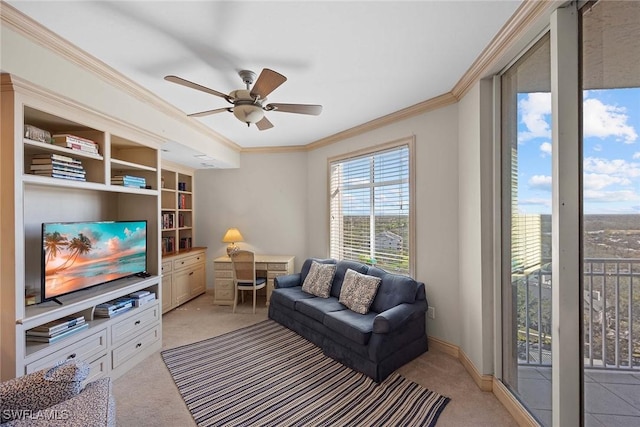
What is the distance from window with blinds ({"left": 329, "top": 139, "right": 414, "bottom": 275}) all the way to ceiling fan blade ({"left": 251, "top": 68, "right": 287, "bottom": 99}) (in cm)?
187

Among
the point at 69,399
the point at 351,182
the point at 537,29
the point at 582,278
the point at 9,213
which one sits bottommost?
the point at 69,399

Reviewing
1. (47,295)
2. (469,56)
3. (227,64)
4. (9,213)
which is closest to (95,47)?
(227,64)

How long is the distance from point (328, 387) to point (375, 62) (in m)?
2.72

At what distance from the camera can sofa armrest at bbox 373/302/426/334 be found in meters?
2.36

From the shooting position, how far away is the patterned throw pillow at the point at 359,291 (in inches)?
115

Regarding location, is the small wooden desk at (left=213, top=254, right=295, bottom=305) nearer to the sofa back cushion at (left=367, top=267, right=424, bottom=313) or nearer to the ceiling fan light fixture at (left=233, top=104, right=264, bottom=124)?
the sofa back cushion at (left=367, top=267, right=424, bottom=313)

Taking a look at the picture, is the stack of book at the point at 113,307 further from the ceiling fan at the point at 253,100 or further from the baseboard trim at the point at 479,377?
the baseboard trim at the point at 479,377

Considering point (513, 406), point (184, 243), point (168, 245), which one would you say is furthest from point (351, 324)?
point (184, 243)

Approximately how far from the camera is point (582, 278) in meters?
1.49

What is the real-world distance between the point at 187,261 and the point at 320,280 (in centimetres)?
239

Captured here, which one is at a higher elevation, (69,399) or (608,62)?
(608,62)

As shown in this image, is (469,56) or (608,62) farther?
(469,56)

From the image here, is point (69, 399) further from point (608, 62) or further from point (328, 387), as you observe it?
point (608, 62)

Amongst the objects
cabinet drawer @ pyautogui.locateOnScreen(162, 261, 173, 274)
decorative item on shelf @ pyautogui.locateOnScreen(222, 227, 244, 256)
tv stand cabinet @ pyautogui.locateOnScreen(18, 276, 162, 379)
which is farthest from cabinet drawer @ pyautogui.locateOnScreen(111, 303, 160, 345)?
decorative item on shelf @ pyautogui.locateOnScreen(222, 227, 244, 256)
